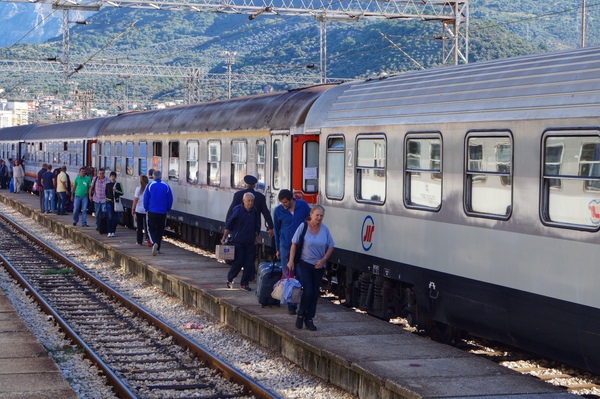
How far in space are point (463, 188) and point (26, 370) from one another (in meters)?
4.98

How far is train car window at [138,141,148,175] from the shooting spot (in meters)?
26.9

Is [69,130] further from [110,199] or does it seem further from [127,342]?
[127,342]

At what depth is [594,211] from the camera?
880cm

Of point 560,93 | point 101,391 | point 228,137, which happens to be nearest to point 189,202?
point 228,137

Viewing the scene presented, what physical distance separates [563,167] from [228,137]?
454 inches

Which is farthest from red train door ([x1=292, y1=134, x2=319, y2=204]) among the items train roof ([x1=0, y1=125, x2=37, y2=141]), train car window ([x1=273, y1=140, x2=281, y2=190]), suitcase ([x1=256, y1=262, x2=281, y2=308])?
train roof ([x1=0, y1=125, x2=37, y2=141])

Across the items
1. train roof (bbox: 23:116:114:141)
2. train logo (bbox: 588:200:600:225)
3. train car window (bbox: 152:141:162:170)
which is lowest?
train logo (bbox: 588:200:600:225)

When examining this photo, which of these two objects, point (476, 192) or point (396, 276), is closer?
point (476, 192)

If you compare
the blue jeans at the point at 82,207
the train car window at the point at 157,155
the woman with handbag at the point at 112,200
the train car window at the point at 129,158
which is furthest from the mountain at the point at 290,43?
the woman with handbag at the point at 112,200

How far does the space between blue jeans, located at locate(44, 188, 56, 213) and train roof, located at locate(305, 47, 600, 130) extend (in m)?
Result: 20.2

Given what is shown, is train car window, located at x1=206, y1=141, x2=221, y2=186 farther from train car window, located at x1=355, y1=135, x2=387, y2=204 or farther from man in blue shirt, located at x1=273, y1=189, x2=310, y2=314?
man in blue shirt, located at x1=273, y1=189, x2=310, y2=314

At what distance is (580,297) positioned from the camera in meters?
8.84

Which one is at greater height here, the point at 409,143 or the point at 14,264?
the point at 409,143

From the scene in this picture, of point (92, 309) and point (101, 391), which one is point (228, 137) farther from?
point (101, 391)
